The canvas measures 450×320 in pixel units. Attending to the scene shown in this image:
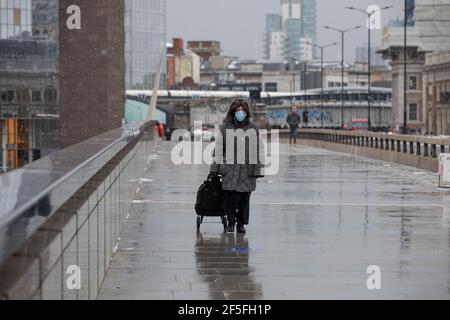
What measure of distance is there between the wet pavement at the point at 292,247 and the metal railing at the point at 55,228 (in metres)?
0.85

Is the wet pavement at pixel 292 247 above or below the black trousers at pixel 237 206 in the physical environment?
below

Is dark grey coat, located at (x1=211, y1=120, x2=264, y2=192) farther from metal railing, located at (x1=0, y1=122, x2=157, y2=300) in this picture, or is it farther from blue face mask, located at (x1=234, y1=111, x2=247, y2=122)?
metal railing, located at (x1=0, y1=122, x2=157, y2=300)

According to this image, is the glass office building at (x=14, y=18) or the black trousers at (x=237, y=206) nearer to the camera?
the black trousers at (x=237, y=206)

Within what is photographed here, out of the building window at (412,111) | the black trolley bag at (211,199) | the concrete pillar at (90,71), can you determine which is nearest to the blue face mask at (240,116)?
the black trolley bag at (211,199)

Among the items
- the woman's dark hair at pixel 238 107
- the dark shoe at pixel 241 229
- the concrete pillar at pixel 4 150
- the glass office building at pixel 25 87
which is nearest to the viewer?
the woman's dark hair at pixel 238 107

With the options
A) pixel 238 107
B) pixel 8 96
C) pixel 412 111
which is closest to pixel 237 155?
pixel 238 107

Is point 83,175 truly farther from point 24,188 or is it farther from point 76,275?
point 24,188

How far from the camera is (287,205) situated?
20.1 metres

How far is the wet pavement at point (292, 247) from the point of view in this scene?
34.8 feet

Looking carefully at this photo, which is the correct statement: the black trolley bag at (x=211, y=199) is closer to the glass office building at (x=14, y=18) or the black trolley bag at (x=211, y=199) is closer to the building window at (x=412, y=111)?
the glass office building at (x=14, y=18)

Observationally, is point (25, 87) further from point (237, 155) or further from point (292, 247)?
point (292, 247)

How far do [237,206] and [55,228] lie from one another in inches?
354

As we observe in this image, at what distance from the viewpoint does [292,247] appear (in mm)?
13984
